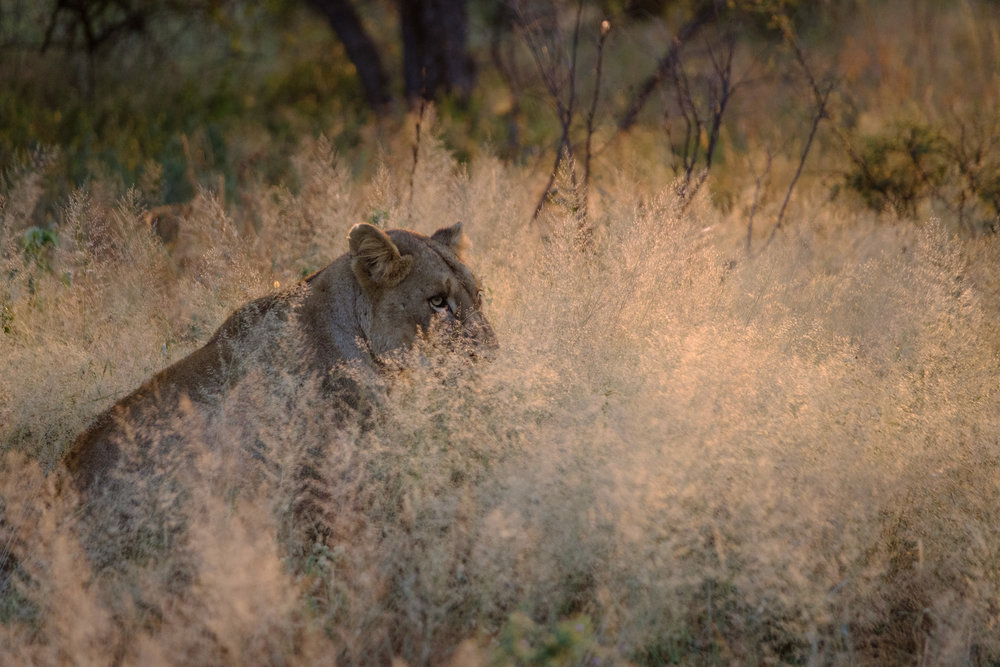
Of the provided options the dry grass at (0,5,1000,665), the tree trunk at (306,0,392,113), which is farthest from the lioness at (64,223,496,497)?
the tree trunk at (306,0,392,113)

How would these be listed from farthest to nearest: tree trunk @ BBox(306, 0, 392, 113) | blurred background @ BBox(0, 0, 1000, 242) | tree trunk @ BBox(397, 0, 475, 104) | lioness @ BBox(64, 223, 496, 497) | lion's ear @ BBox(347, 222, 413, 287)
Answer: tree trunk @ BBox(306, 0, 392, 113) < tree trunk @ BBox(397, 0, 475, 104) < blurred background @ BBox(0, 0, 1000, 242) < lion's ear @ BBox(347, 222, 413, 287) < lioness @ BBox(64, 223, 496, 497)

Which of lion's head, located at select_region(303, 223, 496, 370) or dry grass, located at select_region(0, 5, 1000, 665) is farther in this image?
lion's head, located at select_region(303, 223, 496, 370)

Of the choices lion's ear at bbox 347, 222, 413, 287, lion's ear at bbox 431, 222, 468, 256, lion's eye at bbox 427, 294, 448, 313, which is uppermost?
lion's ear at bbox 347, 222, 413, 287

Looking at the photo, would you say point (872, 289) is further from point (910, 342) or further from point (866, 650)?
point (866, 650)

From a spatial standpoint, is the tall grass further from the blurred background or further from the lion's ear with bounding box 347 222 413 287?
the blurred background

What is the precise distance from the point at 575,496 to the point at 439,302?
123cm

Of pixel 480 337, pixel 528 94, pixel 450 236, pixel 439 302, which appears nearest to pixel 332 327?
pixel 439 302

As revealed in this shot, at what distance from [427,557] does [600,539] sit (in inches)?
23.3

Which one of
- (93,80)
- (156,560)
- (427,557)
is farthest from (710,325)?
(93,80)

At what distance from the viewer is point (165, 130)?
1178 cm

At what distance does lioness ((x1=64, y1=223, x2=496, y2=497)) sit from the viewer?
11.8 ft

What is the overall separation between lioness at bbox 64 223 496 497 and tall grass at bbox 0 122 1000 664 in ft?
0.49

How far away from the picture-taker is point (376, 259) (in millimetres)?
3885

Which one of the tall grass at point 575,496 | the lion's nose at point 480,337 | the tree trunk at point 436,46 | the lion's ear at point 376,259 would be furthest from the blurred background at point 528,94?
the lion's ear at point 376,259
